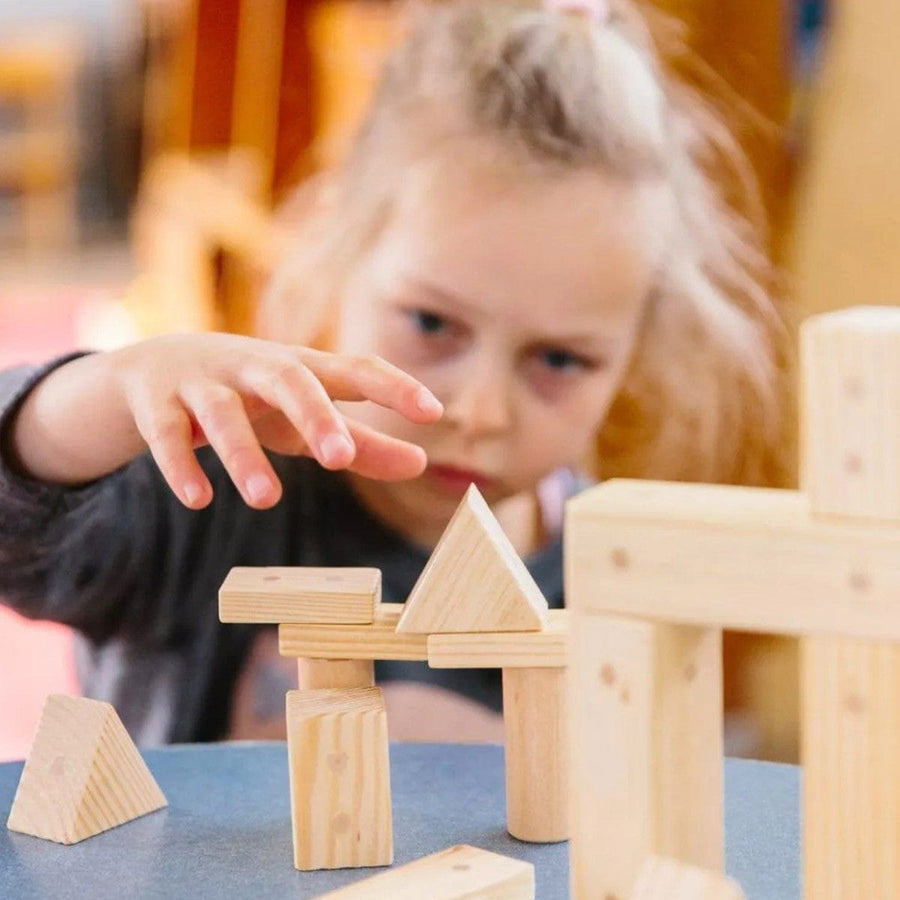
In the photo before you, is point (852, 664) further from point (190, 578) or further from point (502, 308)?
point (190, 578)

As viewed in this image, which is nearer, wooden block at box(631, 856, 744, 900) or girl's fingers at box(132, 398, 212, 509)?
wooden block at box(631, 856, 744, 900)

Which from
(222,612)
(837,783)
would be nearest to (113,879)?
(222,612)

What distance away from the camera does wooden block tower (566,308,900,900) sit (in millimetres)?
399

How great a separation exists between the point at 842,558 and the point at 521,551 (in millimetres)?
745

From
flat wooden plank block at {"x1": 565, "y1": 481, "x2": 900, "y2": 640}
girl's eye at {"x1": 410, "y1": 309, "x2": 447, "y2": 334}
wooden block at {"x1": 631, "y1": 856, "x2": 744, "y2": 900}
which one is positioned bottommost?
wooden block at {"x1": 631, "y1": 856, "x2": 744, "y2": 900}

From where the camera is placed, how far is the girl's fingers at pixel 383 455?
2.02 feet

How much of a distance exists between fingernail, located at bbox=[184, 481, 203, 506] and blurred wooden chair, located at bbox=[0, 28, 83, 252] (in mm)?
2268

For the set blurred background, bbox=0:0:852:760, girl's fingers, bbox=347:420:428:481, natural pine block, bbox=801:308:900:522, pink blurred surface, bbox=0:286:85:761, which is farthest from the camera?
pink blurred surface, bbox=0:286:85:761

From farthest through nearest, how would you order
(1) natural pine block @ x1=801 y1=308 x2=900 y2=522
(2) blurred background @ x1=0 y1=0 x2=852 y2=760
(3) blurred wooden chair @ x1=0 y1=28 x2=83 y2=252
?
(3) blurred wooden chair @ x1=0 y1=28 x2=83 y2=252, (2) blurred background @ x1=0 y1=0 x2=852 y2=760, (1) natural pine block @ x1=801 y1=308 x2=900 y2=522

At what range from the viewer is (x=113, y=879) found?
51cm

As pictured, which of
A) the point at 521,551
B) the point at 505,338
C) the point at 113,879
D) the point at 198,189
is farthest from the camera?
the point at 198,189

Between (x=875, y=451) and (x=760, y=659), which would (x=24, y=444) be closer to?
(x=875, y=451)

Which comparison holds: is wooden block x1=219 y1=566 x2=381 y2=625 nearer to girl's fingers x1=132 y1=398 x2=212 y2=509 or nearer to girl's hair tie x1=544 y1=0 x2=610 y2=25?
girl's fingers x1=132 y1=398 x2=212 y2=509

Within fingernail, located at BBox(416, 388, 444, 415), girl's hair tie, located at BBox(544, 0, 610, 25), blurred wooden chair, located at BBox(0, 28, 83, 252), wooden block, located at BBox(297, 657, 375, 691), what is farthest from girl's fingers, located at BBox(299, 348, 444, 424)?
blurred wooden chair, located at BBox(0, 28, 83, 252)
